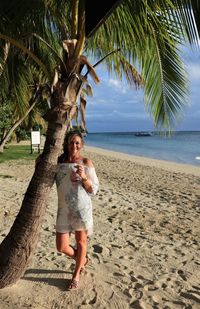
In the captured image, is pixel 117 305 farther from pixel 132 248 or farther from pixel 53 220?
pixel 53 220

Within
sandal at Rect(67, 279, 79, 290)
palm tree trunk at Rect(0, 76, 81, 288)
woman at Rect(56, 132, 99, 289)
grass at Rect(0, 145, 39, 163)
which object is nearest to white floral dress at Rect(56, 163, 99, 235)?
woman at Rect(56, 132, 99, 289)

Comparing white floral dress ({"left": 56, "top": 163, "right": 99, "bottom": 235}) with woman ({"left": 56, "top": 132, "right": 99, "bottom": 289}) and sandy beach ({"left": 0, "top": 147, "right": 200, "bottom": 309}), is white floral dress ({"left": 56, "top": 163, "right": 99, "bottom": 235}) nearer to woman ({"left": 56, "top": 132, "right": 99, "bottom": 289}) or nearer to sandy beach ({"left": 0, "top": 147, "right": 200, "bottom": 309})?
woman ({"left": 56, "top": 132, "right": 99, "bottom": 289})

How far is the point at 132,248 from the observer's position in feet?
17.5

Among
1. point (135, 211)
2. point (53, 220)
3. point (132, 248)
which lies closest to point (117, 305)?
point (132, 248)

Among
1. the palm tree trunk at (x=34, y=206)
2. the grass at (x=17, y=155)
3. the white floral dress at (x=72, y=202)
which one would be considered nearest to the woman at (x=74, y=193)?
the white floral dress at (x=72, y=202)

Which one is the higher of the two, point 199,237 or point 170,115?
point 170,115

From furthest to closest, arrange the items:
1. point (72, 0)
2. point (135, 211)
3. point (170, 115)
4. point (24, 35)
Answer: point (135, 211) < point (170, 115) < point (24, 35) < point (72, 0)

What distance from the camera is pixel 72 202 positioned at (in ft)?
11.5

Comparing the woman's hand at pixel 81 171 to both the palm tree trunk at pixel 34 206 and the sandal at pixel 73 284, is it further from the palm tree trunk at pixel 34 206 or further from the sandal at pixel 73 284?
the sandal at pixel 73 284

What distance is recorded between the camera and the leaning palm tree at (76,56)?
351cm

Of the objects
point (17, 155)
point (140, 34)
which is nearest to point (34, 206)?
point (140, 34)

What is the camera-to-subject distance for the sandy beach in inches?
142

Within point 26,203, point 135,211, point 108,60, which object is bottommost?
point 135,211

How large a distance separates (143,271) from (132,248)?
35.3 inches
